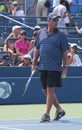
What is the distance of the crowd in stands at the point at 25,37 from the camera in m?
14.7

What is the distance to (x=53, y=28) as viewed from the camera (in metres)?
9.85

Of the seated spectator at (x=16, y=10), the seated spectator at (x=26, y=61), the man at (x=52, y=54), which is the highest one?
the man at (x=52, y=54)

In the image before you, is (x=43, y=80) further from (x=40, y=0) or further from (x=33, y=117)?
(x=40, y=0)

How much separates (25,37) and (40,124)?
20.2 ft

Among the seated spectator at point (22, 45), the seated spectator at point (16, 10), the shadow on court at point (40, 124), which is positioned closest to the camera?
the shadow on court at point (40, 124)

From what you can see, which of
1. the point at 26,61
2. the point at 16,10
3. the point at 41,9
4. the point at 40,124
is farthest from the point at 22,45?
the point at 40,124

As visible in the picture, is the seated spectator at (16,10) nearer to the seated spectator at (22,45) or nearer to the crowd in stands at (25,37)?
the crowd in stands at (25,37)

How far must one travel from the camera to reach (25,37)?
15.4m

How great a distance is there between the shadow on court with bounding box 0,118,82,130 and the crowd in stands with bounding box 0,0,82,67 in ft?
13.1

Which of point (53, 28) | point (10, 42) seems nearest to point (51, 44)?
point (53, 28)

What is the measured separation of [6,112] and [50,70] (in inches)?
79.4

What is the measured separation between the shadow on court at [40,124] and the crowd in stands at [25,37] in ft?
13.1

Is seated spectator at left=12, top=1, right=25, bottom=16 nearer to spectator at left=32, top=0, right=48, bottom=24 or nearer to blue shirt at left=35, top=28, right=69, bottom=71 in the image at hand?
spectator at left=32, top=0, right=48, bottom=24

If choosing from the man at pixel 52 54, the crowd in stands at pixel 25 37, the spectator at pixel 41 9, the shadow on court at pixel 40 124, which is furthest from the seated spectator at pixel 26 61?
the spectator at pixel 41 9
